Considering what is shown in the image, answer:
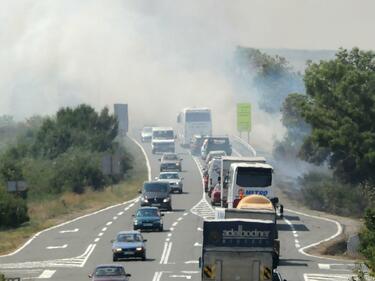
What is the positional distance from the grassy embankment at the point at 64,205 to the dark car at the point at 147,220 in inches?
244

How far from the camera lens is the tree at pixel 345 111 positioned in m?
100

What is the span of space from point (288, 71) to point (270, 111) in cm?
732

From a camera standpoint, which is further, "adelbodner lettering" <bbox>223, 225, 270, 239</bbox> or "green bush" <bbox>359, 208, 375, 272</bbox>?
"adelbodner lettering" <bbox>223, 225, 270, 239</bbox>

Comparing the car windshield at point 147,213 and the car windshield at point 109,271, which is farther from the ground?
the car windshield at point 109,271

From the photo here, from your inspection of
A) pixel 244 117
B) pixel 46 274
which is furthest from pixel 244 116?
pixel 46 274

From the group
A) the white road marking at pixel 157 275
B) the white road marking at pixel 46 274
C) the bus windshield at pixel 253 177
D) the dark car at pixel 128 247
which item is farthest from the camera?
the bus windshield at pixel 253 177

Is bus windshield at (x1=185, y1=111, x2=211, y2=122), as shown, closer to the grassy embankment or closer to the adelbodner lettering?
the grassy embankment

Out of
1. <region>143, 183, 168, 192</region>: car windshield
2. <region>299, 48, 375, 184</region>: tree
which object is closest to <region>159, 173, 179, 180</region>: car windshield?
<region>299, 48, 375, 184</region>: tree

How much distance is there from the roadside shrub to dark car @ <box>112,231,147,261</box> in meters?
40.6

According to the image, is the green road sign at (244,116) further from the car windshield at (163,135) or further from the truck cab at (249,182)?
the truck cab at (249,182)

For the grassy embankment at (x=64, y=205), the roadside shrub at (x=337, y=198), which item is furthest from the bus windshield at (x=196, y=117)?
the roadside shrub at (x=337, y=198)

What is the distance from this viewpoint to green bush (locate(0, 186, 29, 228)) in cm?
8731

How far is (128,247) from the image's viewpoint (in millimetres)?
63344

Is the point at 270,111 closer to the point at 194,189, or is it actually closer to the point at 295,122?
the point at 295,122
